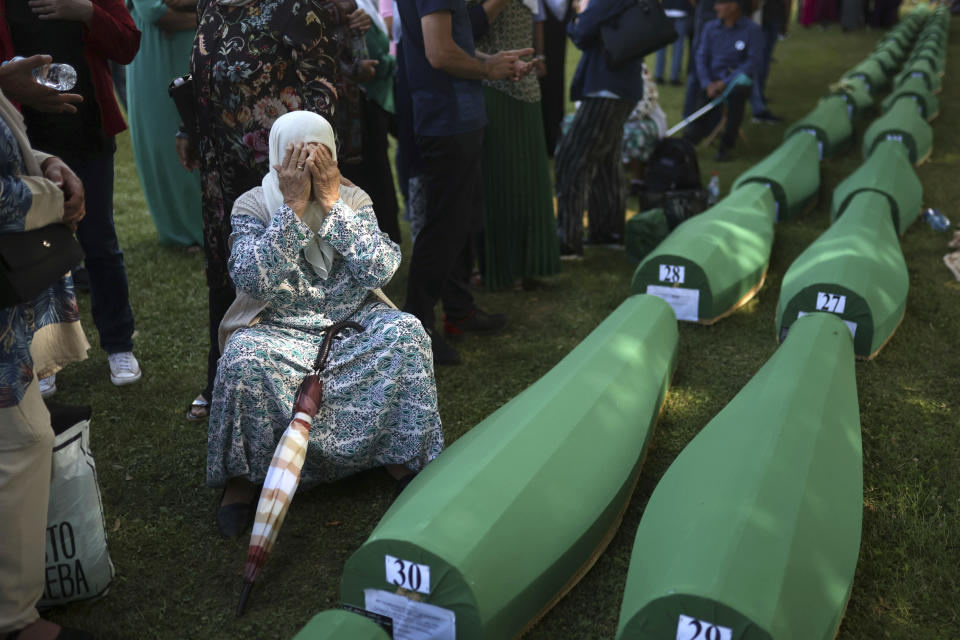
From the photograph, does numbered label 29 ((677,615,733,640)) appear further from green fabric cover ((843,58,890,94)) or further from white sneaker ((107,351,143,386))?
green fabric cover ((843,58,890,94))

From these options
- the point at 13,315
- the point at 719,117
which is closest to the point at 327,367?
the point at 13,315

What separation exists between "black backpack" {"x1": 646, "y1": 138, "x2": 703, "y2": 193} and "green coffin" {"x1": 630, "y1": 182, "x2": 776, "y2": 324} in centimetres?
122

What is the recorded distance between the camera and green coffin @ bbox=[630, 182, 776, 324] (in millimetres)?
3949

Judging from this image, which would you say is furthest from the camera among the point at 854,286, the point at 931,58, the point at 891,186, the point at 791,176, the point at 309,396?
the point at 931,58

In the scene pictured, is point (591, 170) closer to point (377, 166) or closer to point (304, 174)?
point (377, 166)

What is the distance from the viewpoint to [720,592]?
1.67 meters

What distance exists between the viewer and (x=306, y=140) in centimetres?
259

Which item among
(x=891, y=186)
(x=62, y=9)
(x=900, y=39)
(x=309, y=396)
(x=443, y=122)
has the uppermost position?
(x=62, y=9)

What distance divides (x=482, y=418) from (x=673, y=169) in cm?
312

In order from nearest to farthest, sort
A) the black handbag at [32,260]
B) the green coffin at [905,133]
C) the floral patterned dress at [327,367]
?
1. the black handbag at [32,260]
2. the floral patterned dress at [327,367]
3. the green coffin at [905,133]

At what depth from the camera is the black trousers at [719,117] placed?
7594 mm

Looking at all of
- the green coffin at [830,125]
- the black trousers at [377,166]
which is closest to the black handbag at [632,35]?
the black trousers at [377,166]

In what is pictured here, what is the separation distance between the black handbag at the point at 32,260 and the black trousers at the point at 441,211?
5.78 ft

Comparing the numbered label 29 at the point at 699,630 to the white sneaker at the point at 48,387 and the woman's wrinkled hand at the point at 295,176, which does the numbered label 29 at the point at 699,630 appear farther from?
the white sneaker at the point at 48,387
